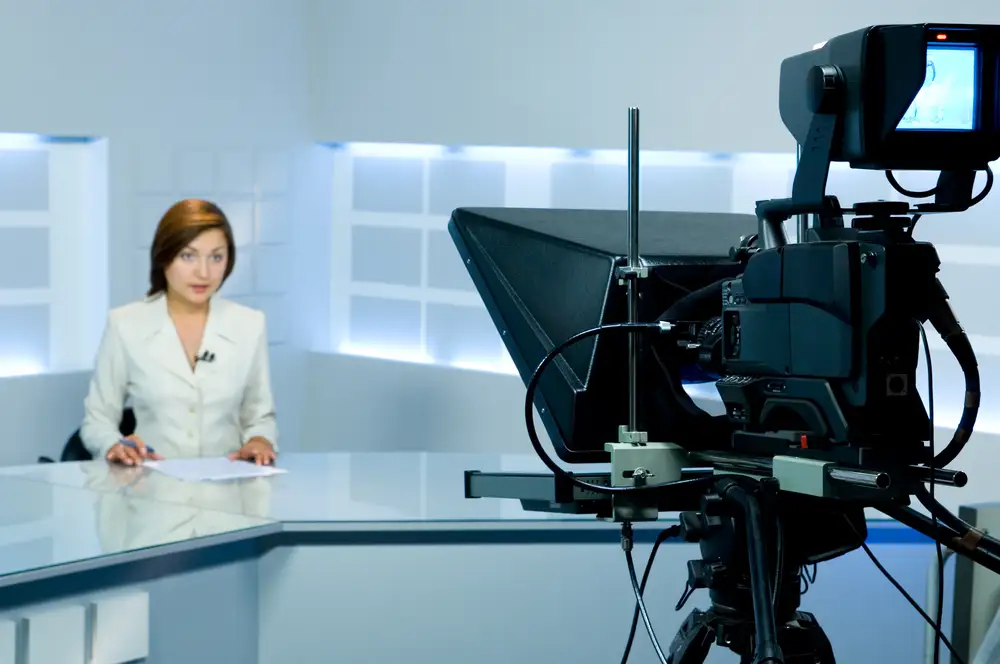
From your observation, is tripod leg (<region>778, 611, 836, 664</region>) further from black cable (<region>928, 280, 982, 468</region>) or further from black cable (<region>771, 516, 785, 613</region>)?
black cable (<region>928, 280, 982, 468</region>)

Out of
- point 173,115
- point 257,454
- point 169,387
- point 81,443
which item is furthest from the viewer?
point 173,115

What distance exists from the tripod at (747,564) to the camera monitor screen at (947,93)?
0.43 metres

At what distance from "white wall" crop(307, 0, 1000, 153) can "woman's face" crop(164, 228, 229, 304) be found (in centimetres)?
189

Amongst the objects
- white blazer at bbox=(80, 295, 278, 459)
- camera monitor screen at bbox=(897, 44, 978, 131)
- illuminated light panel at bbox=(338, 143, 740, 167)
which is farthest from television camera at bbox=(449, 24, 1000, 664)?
illuminated light panel at bbox=(338, 143, 740, 167)

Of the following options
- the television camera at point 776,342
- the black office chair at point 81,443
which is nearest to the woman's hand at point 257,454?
the black office chair at point 81,443

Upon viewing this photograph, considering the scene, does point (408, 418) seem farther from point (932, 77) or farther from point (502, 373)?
point (932, 77)

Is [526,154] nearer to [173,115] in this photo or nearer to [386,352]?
[386,352]

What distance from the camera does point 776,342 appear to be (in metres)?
1.43

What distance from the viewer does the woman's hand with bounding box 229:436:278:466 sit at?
320 centimetres

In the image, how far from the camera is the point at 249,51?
5762mm

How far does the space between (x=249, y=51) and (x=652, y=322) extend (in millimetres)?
4506

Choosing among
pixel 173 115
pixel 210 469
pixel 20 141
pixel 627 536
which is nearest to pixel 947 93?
pixel 627 536

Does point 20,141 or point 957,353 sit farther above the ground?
point 20,141

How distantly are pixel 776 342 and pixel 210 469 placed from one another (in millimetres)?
1920
